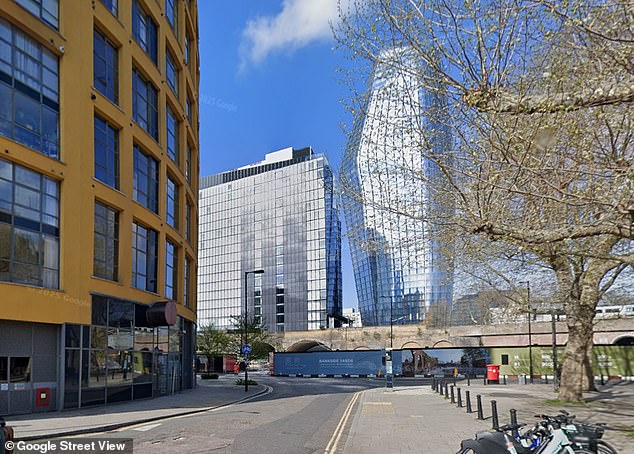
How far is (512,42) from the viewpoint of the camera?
966 centimetres

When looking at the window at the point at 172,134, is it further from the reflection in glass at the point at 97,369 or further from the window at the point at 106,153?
the reflection in glass at the point at 97,369

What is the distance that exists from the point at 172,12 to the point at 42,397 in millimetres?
24955

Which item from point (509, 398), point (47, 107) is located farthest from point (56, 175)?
point (509, 398)

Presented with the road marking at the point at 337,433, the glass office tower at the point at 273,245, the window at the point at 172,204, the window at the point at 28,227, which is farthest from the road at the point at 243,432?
the glass office tower at the point at 273,245

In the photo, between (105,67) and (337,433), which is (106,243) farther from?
(337,433)

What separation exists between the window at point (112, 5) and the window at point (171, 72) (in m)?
6.75

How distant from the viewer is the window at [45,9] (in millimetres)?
20484

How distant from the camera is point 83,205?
73.5 ft

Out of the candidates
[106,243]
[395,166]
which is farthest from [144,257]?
[395,166]

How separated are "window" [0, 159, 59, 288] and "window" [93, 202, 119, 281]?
2532mm

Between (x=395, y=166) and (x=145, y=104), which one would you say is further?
(x=145, y=104)

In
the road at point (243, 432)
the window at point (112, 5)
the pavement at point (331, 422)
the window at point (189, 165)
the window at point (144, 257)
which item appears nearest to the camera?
the road at point (243, 432)

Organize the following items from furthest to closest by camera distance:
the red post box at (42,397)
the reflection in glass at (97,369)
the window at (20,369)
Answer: the reflection in glass at (97,369) → the red post box at (42,397) → the window at (20,369)

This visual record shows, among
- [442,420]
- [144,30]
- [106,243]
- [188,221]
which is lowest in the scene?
[442,420]
